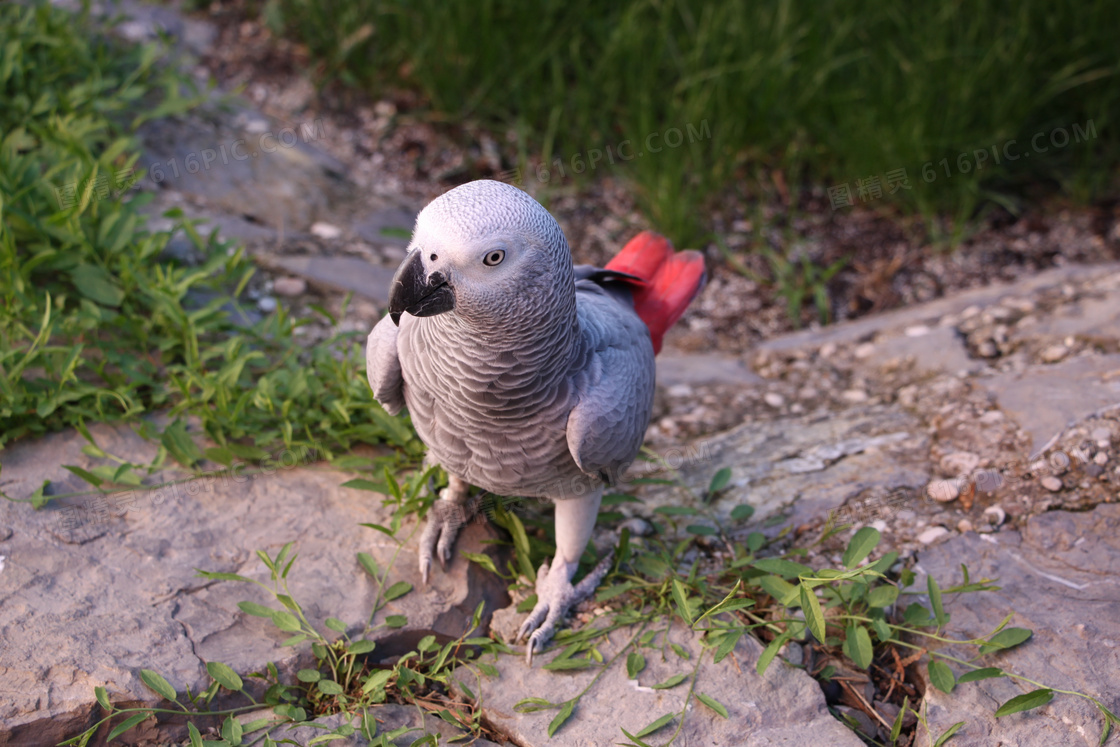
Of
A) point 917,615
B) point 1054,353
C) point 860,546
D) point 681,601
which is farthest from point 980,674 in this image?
A: point 1054,353

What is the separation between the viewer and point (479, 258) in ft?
4.91

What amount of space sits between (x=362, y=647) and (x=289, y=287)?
1.60 m

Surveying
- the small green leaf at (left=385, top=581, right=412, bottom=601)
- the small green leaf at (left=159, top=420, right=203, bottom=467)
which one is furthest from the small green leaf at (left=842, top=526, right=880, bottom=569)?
the small green leaf at (left=159, top=420, right=203, bottom=467)

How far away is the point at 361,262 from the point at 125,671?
6.28ft

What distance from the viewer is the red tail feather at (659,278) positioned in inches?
93.2

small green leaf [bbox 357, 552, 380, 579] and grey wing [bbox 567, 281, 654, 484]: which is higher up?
grey wing [bbox 567, 281, 654, 484]

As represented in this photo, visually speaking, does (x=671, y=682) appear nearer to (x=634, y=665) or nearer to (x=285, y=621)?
(x=634, y=665)

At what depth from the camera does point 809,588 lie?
1.87 m

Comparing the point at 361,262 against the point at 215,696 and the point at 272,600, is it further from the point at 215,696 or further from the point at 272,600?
the point at 215,696

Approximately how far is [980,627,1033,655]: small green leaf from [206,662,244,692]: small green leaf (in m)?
1.72

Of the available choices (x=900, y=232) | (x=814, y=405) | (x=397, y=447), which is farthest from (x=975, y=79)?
(x=397, y=447)

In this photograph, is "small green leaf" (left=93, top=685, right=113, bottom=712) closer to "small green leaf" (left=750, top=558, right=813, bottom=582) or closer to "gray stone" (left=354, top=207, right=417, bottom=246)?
"small green leaf" (left=750, top=558, right=813, bottom=582)

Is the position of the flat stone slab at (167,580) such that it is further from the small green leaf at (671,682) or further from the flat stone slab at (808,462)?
the flat stone slab at (808,462)

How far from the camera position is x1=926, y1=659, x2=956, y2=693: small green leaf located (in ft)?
6.14
